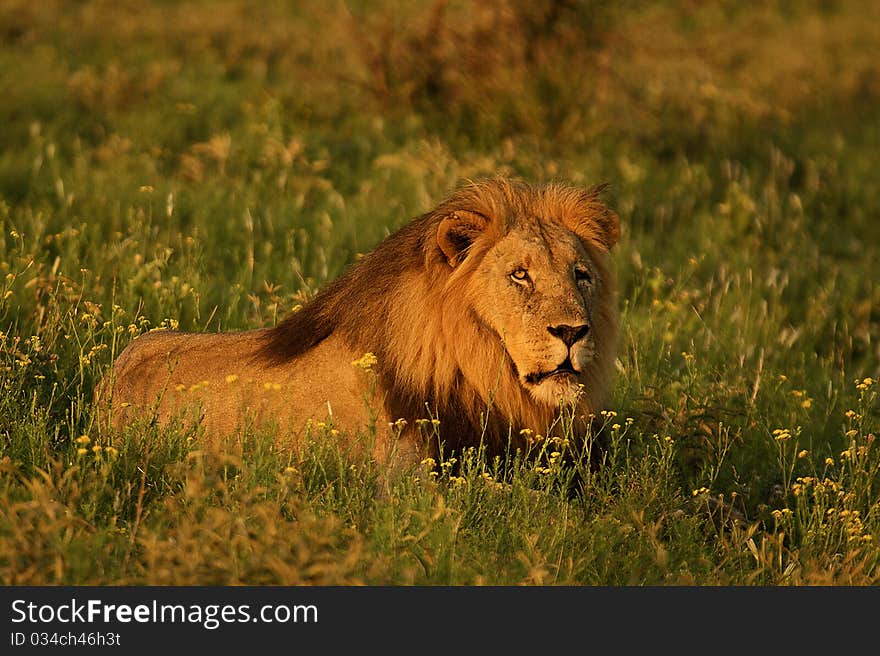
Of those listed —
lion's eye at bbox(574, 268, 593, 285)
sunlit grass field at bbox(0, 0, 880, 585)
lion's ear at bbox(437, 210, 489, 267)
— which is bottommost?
sunlit grass field at bbox(0, 0, 880, 585)

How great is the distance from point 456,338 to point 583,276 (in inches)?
23.8

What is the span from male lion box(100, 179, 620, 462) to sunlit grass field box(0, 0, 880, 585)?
244 millimetres

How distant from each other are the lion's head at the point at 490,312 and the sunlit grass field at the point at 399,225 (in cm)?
34

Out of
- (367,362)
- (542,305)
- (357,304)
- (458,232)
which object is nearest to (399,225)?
(357,304)

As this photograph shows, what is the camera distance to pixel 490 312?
5.81 meters

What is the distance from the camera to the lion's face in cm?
561

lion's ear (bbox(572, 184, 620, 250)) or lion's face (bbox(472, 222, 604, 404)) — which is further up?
lion's ear (bbox(572, 184, 620, 250))

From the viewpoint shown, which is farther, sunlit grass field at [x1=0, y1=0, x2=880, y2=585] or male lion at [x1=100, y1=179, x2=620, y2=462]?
male lion at [x1=100, y1=179, x2=620, y2=462]

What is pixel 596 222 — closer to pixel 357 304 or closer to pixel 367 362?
pixel 357 304

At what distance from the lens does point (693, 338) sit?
8.93 m

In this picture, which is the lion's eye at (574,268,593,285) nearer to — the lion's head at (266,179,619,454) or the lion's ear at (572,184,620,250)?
the lion's head at (266,179,619,454)

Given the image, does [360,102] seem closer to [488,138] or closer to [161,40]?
[488,138]

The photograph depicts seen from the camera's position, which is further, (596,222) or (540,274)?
(596,222)

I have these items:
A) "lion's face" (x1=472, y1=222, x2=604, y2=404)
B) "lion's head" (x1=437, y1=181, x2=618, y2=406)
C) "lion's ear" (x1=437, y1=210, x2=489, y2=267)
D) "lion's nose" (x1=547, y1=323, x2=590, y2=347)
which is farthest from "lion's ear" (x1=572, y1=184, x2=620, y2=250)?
"lion's nose" (x1=547, y1=323, x2=590, y2=347)
